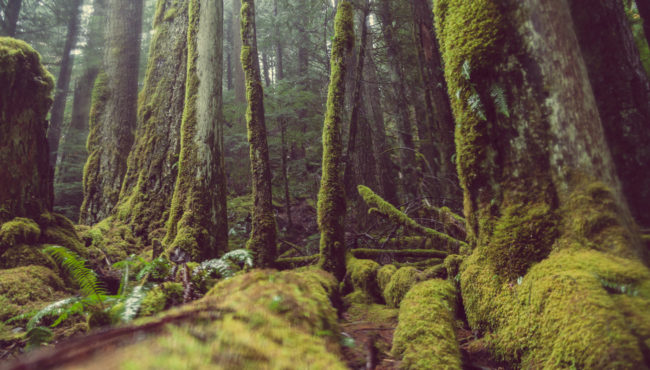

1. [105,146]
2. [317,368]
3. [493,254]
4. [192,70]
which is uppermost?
[192,70]

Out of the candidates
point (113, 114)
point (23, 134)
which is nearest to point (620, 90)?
point (23, 134)

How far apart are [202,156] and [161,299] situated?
12.0 feet

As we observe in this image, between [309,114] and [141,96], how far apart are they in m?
7.08

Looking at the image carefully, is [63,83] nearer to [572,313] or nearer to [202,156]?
[202,156]

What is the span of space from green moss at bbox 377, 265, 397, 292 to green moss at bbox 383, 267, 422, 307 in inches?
6.0

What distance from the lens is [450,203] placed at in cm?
714

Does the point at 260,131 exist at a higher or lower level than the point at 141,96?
lower

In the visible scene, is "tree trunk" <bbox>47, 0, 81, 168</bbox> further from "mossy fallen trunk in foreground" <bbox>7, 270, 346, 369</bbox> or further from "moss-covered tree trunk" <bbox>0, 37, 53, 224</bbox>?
"mossy fallen trunk in foreground" <bbox>7, 270, 346, 369</bbox>

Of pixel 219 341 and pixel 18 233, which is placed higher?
pixel 18 233

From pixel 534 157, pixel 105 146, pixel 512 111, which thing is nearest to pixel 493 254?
pixel 534 157

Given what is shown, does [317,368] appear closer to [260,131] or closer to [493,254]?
[493,254]

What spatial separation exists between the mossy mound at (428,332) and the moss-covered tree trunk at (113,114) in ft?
24.0

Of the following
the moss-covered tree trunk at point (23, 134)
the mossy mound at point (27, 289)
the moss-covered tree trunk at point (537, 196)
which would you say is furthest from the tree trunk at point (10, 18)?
the moss-covered tree trunk at point (537, 196)

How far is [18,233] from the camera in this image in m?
4.17
